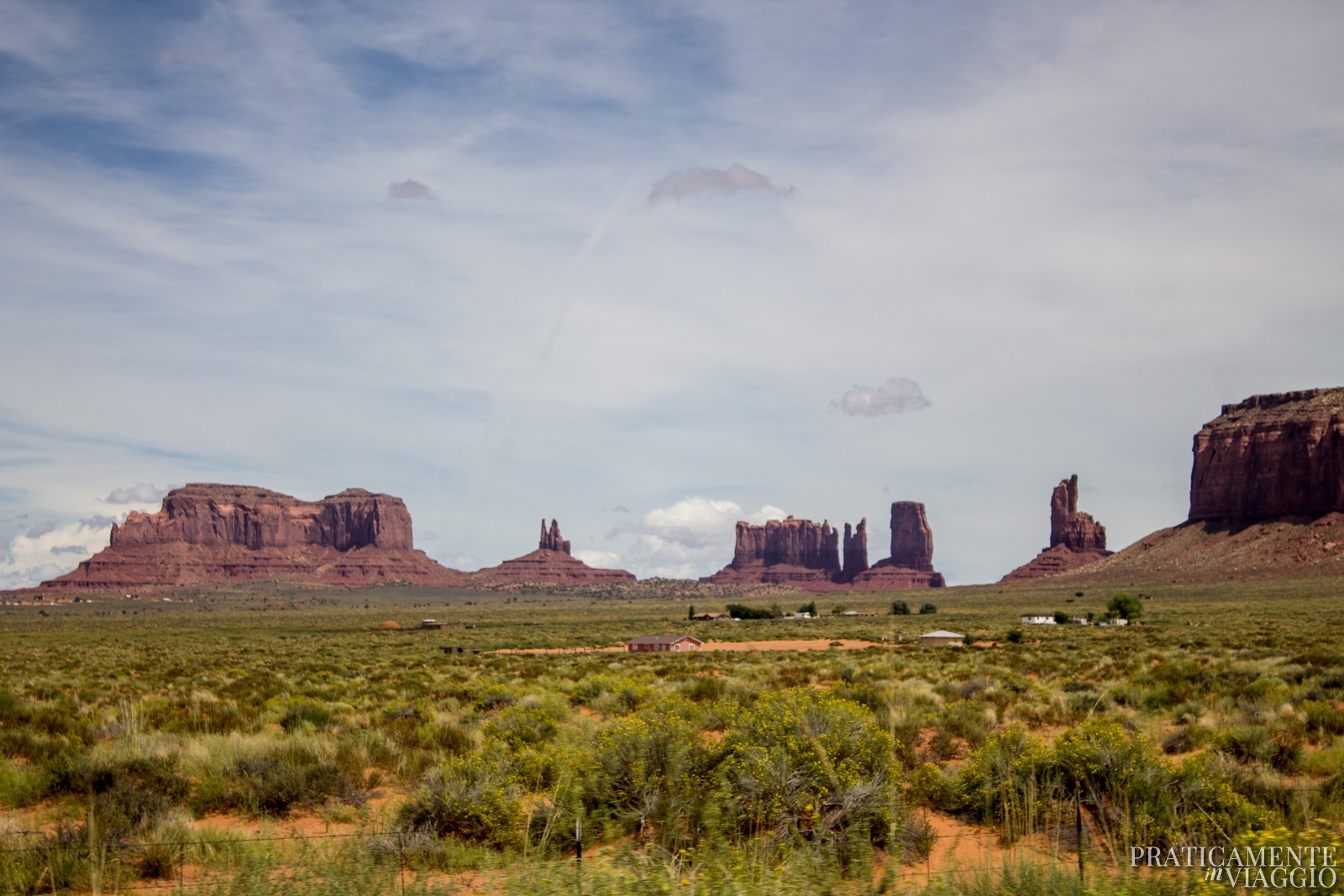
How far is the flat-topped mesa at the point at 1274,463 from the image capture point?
125688mm

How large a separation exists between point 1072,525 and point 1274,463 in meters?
52.5

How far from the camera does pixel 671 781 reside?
10539mm

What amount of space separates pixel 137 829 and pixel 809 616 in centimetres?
8309

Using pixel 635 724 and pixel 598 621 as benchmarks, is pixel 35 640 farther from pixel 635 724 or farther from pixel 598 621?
pixel 635 724

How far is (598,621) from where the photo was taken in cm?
8412

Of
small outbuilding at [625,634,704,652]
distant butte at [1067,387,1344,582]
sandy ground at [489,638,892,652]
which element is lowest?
sandy ground at [489,638,892,652]

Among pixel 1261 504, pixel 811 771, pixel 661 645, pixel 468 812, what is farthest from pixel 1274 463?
pixel 468 812

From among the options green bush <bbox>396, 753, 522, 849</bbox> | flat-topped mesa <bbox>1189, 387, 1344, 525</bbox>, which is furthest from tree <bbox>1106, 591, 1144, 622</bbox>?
flat-topped mesa <bbox>1189, 387, 1344, 525</bbox>

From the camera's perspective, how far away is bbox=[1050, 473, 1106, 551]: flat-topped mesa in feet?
589

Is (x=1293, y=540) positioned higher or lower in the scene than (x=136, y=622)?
higher

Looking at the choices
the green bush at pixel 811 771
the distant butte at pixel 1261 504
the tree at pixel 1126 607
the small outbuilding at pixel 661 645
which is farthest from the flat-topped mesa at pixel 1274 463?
the green bush at pixel 811 771

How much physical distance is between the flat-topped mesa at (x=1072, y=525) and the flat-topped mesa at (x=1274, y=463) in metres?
35.5

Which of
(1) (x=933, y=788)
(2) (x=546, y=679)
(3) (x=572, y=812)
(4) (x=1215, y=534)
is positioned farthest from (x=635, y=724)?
(4) (x=1215, y=534)

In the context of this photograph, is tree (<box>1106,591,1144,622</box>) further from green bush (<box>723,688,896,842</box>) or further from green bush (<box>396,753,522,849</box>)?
green bush (<box>396,753,522,849</box>)
